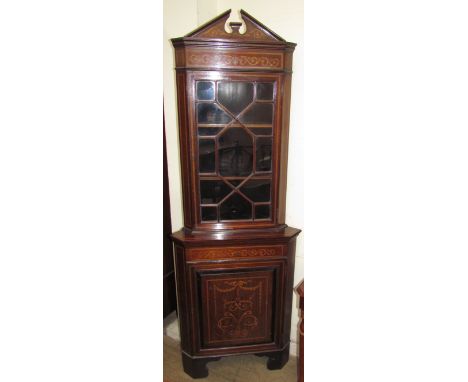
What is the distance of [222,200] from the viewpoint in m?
1.64

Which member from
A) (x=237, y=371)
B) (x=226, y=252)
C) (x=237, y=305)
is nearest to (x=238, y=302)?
(x=237, y=305)

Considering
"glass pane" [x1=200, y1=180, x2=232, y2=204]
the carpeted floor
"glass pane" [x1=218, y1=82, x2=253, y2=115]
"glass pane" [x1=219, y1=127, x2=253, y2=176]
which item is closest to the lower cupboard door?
the carpeted floor

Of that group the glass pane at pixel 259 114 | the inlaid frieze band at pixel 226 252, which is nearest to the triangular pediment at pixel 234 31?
the glass pane at pixel 259 114

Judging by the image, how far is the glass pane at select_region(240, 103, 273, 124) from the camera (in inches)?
61.6

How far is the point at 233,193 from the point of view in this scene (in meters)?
1.65

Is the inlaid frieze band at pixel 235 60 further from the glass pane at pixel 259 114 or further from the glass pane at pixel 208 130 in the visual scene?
the glass pane at pixel 208 130

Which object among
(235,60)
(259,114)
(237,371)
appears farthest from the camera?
(237,371)

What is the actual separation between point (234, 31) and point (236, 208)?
2.77ft

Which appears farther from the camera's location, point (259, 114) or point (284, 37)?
point (284, 37)

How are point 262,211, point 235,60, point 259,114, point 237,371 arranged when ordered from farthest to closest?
1. point 237,371
2. point 262,211
3. point 259,114
4. point 235,60

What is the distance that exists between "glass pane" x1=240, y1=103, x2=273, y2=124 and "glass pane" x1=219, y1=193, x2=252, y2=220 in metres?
0.38

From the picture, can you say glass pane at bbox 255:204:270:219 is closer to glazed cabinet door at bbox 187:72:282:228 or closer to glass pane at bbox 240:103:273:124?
glazed cabinet door at bbox 187:72:282:228

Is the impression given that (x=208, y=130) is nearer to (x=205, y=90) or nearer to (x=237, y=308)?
(x=205, y=90)
